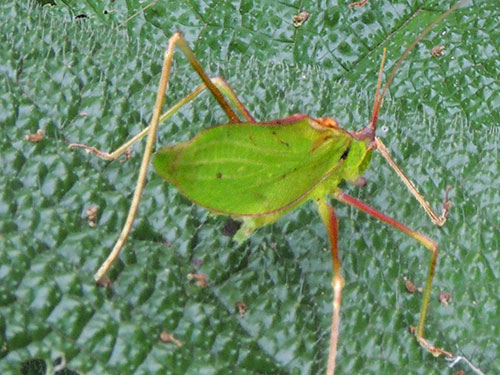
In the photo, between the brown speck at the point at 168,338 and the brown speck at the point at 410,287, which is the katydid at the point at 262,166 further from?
the brown speck at the point at 168,338

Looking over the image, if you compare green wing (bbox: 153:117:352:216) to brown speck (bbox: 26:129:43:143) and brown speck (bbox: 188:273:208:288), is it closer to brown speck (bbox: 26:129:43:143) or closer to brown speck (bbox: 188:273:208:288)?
brown speck (bbox: 188:273:208:288)

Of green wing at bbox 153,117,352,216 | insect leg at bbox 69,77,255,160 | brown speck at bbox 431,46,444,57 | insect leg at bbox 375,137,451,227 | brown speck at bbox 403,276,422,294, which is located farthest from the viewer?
brown speck at bbox 431,46,444,57

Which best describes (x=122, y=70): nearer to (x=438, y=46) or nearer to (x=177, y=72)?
(x=177, y=72)

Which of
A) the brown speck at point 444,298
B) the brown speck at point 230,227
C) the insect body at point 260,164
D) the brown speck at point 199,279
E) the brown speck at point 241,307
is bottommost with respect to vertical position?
the brown speck at point 444,298

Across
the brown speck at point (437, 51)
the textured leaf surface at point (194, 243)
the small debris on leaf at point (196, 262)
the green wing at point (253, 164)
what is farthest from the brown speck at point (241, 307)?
the brown speck at point (437, 51)

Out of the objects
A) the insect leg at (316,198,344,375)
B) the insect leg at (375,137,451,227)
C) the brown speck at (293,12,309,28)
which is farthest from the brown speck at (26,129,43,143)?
the brown speck at (293,12,309,28)
